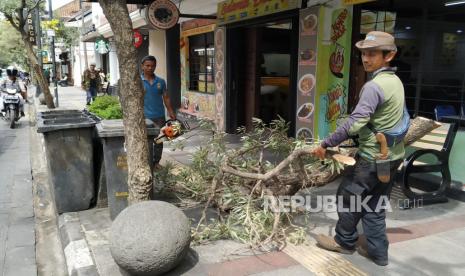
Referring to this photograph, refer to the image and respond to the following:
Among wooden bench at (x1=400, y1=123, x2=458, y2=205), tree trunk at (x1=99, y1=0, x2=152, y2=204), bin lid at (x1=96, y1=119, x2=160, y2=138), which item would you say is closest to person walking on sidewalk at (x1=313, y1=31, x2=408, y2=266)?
wooden bench at (x1=400, y1=123, x2=458, y2=205)

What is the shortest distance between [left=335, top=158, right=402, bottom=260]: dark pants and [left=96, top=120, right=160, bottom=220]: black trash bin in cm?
214

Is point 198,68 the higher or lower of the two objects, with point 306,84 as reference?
higher

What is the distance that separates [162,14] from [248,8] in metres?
1.81

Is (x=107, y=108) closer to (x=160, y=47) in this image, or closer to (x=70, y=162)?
(x=70, y=162)

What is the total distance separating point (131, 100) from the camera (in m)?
4.02

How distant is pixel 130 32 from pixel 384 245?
291cm

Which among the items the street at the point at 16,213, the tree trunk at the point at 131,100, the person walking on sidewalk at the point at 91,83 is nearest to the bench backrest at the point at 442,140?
the tree trunk at the point at 131,100

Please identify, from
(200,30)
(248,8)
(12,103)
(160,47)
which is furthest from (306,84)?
(12,103)

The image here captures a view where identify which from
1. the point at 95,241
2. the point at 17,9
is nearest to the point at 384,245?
the point at 95,241

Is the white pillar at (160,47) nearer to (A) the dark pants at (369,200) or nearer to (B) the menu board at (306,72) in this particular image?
(B) the menu board at (306,72)

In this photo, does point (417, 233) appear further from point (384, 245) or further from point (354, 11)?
point (354, 11)

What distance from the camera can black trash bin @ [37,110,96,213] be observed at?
4.89 meters

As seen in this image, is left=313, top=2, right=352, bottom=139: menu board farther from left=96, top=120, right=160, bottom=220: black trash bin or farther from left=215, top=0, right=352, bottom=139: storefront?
left=96, top=120, right=160, bottom=220: black trash bin

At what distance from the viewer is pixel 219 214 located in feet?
14.8
